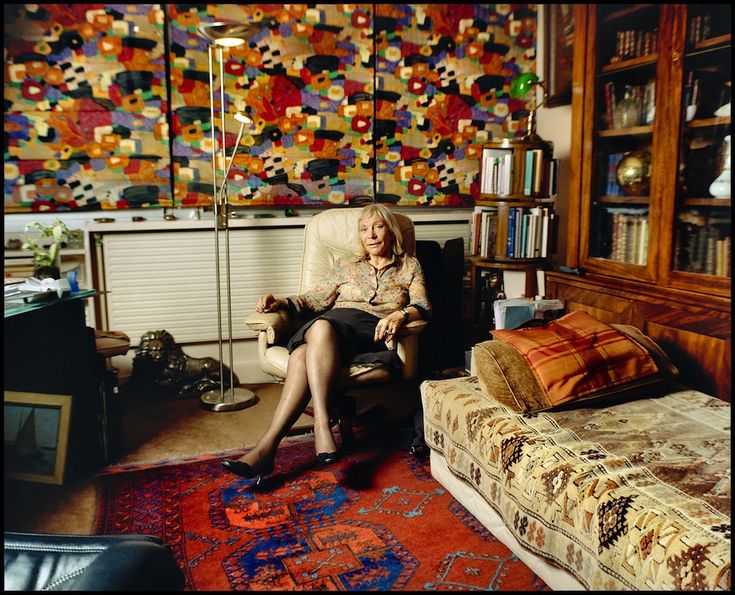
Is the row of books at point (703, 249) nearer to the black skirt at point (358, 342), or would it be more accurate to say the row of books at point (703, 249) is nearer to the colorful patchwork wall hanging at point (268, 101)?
the black skirt at point (358, 342)

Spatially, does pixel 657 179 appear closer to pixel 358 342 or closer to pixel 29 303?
pixel 358 342

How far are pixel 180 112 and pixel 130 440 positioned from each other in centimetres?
157

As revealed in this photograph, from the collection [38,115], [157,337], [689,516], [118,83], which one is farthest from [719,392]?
[38,115]

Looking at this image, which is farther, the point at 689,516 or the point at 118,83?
the point at 118,83

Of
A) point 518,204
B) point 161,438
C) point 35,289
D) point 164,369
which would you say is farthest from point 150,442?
point 518,204

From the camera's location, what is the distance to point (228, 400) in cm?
277

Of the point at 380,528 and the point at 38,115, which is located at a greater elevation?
the point at 38,115

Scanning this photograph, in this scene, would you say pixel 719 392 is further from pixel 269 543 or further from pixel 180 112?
pixel 180 112

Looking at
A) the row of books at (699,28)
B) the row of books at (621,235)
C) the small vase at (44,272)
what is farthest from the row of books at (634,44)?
the small vase at (44,272)

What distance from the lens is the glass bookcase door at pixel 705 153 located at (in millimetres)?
1647

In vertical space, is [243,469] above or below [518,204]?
below

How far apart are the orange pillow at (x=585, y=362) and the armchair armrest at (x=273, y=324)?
2.92 feet

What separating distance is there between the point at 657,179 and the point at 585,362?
2.20 feet

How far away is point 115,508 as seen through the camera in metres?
1.83
